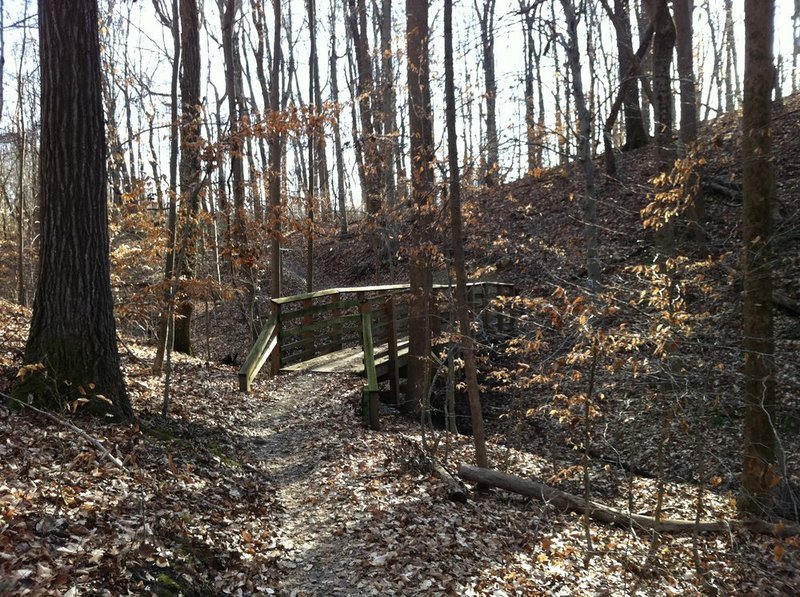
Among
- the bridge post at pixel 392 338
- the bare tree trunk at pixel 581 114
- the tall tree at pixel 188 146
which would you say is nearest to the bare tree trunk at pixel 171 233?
the tall tree at pixel 188 146

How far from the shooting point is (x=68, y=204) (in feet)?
17.6

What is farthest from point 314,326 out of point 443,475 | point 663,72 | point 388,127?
point 388,127

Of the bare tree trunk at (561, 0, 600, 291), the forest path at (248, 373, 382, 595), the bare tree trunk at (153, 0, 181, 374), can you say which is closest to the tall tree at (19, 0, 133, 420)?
the bare tree trunk at (153, 0, 181, 374)

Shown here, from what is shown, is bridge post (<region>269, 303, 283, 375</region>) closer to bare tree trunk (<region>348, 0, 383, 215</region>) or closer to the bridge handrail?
the bridge handrail

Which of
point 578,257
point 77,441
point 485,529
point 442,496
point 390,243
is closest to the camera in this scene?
point 77,441

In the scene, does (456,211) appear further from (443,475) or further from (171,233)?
(171,233)

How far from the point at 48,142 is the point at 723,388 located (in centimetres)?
1026

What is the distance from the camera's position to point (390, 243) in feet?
68.9

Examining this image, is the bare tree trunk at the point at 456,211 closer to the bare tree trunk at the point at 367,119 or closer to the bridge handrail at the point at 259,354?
the bare tree trunk at the point at 367,119

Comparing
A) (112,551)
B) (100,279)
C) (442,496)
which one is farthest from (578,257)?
(112,551)

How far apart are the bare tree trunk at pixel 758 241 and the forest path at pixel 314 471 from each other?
4.43 m

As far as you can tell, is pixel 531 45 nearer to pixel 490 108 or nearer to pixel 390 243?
pixel 490 108

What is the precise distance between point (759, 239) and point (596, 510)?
342 centimetres

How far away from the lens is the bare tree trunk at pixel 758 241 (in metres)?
6.29
